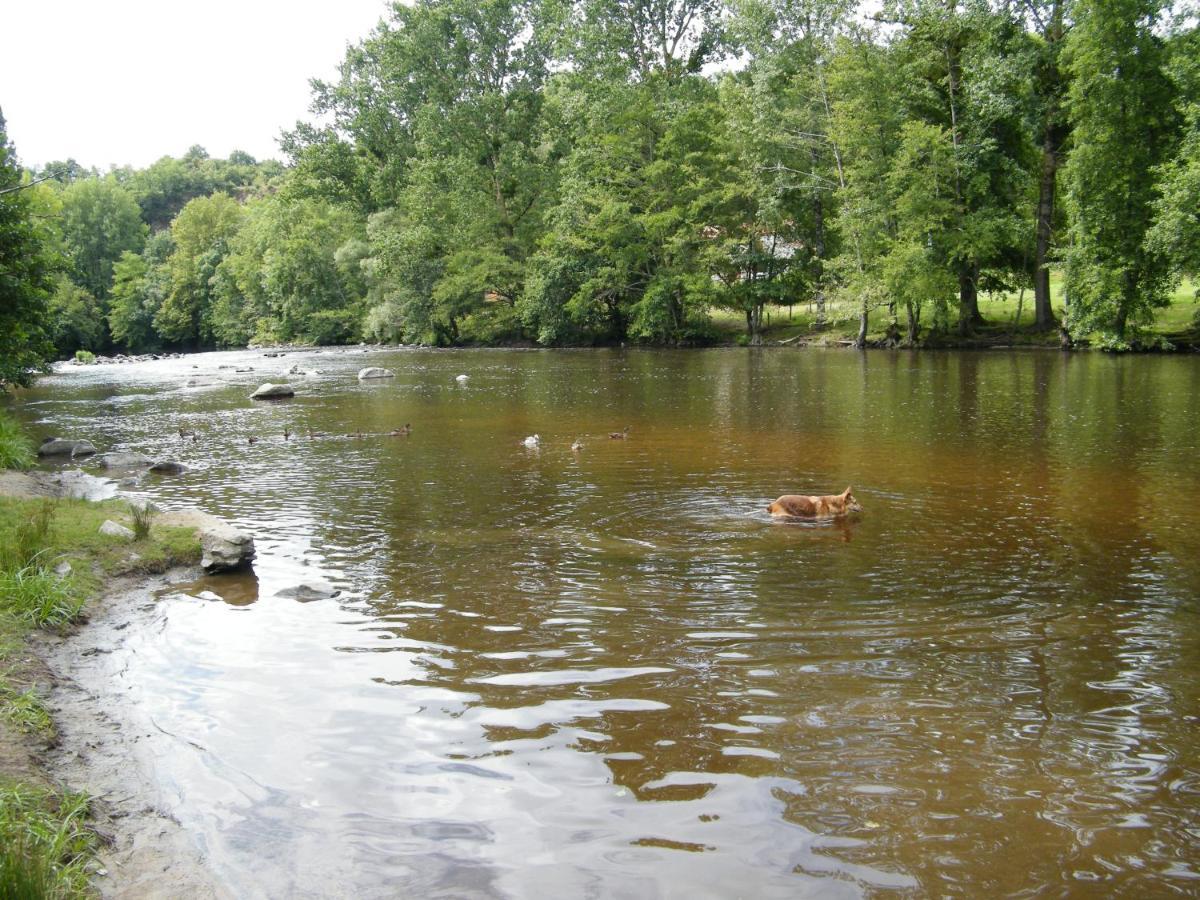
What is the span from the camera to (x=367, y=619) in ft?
27.5

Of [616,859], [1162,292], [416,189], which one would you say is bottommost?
[616,859]

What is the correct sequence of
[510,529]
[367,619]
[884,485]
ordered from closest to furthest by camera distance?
[367,619]
[510,529]
[884,485]

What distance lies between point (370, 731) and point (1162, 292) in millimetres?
39956

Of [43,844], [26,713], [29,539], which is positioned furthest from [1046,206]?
[43,844]

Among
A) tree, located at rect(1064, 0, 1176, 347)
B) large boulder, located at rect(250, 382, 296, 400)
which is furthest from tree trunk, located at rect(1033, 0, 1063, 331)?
Answer: large boulder, located at rect(250, 382, 296, 400)

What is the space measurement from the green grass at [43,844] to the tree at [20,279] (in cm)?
1663

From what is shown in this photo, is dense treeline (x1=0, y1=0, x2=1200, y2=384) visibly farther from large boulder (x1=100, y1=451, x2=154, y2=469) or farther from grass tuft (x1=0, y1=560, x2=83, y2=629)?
grass tuft (x1=0, y1=560, x2=83, y2=629)

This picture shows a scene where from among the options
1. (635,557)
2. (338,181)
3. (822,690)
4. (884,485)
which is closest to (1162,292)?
(884,485)

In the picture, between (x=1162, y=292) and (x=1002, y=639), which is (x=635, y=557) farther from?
(x=1162, y=292)

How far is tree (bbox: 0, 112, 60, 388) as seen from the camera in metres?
17.5

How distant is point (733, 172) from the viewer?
169 feet

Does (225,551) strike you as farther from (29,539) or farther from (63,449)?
(63,449)

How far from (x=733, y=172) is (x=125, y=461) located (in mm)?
41975

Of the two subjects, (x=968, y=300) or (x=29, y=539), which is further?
(x=968, y=300)
